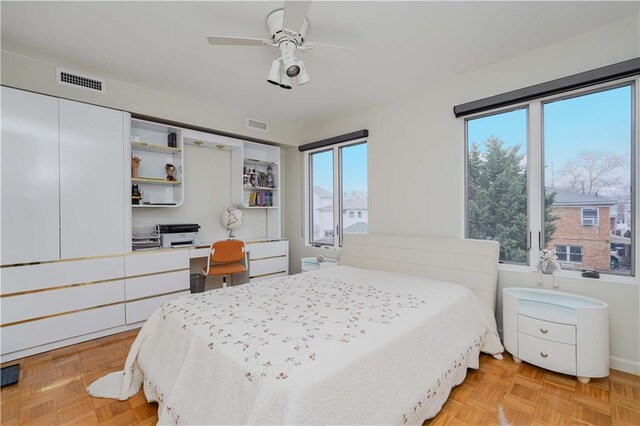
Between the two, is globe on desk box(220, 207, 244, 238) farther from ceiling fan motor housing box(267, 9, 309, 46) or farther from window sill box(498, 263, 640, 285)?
window sill box(498, 263, 640, 285)

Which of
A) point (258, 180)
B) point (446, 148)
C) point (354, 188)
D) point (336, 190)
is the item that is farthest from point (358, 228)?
point (258, 180)

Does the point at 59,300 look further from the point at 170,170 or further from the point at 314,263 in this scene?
the point at 314,263

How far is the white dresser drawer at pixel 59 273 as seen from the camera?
238cm

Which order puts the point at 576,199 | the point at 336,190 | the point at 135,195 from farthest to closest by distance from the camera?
the point at 336,190, the point at 135,195, the point at 576,199

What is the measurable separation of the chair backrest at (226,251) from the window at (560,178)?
102 inches

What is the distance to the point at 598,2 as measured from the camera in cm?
192

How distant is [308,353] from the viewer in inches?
49.7

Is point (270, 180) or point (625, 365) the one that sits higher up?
point (270, 180)

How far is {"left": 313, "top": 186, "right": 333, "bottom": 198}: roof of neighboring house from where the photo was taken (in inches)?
173

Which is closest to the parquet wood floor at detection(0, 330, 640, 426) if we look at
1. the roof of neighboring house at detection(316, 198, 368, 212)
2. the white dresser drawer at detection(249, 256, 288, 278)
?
the white dresser drawer at detection(249, 256, 288, 278)

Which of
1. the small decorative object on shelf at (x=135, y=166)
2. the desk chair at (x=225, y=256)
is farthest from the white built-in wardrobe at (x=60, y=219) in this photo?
the desk chair at (x=225, y=256)

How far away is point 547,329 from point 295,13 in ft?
8.99

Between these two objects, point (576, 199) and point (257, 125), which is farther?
point (257, 125)

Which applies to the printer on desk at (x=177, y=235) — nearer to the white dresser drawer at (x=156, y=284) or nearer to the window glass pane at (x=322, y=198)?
the white dresser drawer at (x=156, y=284)
